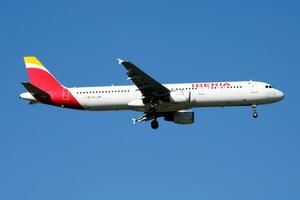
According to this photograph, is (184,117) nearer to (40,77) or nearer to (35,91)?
(40,77)

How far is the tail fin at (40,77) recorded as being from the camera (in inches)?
3054

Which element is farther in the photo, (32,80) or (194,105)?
(32,80)

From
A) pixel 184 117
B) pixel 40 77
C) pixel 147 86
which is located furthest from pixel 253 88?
pixel 40 77

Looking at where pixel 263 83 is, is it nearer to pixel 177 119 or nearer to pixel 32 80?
A: pixel 177 119

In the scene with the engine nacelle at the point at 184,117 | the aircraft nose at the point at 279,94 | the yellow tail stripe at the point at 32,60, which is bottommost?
the engine nacelle at the point at 184,117

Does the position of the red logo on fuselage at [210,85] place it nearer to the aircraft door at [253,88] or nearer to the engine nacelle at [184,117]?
the aircraft door at [253,88]

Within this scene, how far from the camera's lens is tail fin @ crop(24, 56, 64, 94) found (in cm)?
7756

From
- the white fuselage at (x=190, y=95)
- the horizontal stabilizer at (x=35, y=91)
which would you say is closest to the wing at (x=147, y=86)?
the white fuselage at (x=190, y=95)

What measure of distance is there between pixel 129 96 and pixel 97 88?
147 inches

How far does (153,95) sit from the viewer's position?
2913 inches

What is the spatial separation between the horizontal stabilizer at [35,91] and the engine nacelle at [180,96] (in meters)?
13.6

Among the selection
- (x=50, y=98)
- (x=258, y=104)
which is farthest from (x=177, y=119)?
(x=50, y=98)

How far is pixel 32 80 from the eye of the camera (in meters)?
78.9

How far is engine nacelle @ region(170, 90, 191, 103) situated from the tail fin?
12812 millimetres
